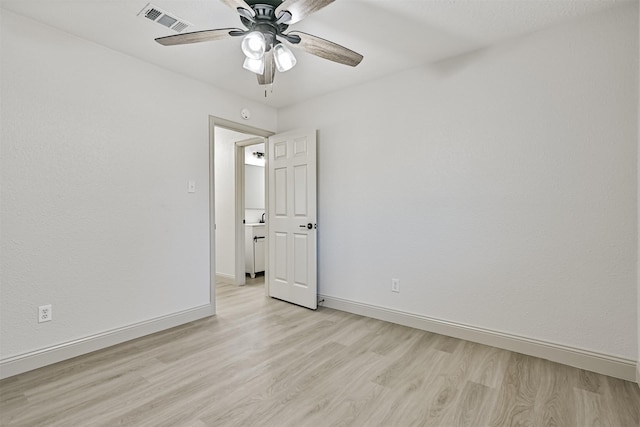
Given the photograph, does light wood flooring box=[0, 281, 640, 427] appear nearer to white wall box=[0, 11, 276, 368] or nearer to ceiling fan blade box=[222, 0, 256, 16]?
white wall box=[0, 11, 276, 368]

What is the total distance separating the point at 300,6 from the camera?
1645mm

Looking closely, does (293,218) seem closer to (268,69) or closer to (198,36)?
(268,69)

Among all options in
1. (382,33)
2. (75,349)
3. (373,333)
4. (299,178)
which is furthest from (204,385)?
(382,33)

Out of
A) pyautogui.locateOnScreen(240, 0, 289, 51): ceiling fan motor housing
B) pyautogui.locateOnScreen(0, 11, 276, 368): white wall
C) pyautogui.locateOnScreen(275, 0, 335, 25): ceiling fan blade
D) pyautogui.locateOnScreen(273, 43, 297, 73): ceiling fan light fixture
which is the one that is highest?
pyautogui.locateOnScreen(240, 0, 289, 51): ceiling fan motor housing

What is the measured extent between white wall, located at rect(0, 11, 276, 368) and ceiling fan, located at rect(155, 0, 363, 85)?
1070 millimetres

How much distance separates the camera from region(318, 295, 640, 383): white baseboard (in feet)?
6.92

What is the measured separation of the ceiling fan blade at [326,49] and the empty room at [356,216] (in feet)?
0.07

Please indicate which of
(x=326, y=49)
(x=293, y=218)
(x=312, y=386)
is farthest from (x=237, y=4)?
(x=293, y=218)

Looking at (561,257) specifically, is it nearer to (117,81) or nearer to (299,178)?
(299,178)

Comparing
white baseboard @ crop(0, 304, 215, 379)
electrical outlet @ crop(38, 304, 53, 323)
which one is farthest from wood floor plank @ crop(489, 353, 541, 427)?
electrical outlet @ crop(38, 304, 53, 323)

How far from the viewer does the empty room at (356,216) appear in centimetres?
193

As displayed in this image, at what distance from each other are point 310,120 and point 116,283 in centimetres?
261

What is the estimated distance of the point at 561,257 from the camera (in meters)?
2.30

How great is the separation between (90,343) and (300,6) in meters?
2.84
